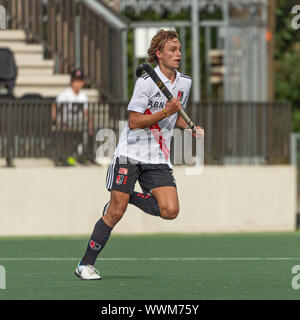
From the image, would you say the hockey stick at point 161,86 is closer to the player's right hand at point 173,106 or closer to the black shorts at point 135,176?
the player's right hand at point 173,106

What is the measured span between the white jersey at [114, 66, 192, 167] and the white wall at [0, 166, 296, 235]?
634 centimetres

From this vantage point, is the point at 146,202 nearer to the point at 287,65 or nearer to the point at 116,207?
the point at 116,207

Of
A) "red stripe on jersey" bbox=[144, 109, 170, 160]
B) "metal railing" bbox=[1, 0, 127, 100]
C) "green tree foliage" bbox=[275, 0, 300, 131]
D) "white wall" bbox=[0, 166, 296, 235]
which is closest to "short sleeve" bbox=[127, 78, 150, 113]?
"red stripe on jersey" bbox=[144, 109, 170, 160]

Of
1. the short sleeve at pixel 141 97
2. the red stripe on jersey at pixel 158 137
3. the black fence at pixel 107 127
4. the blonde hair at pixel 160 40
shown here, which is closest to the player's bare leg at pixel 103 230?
the red stripe on jersey at pixel 158 137

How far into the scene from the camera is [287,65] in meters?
33.2

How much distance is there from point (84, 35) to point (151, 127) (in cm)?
971

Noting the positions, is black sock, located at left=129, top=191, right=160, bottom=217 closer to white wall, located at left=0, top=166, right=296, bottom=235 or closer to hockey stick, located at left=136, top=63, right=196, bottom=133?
hockey stick, located at left=136, top=63, right=196, bottom=133

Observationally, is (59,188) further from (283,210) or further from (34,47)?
(34,47)

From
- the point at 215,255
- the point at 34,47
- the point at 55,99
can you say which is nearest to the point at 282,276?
the point at 215,255

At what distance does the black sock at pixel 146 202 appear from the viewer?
11336 millimetres

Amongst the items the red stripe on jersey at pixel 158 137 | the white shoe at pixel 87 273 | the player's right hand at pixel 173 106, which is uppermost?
the player's right hand at pixel 173 106

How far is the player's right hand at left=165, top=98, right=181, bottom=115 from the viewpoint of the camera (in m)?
10.7

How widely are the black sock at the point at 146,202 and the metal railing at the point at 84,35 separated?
938 cm

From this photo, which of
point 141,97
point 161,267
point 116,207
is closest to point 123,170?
point 116,207
